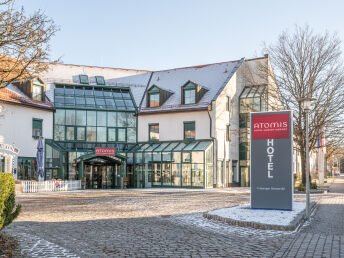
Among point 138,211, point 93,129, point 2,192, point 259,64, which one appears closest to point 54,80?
point 93,129

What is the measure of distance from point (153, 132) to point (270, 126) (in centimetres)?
2148

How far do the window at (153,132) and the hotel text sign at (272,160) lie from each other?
20.7 meters

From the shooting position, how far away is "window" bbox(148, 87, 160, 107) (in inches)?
1469

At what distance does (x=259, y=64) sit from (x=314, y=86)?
492 cm

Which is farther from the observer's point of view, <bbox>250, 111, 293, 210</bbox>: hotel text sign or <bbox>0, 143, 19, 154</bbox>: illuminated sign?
<bbox>0, 143, 19, 154</bbox>: illuminated sign

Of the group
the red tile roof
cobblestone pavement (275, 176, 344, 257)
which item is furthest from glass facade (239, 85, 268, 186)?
cobblestone pavement (275, 176, 344, 257)

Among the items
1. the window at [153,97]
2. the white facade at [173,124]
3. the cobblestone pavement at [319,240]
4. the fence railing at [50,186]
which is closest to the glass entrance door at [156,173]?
the white facade at [173,124]

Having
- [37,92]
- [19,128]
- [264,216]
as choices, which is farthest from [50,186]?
[264,216]

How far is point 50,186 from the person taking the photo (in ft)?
97.9

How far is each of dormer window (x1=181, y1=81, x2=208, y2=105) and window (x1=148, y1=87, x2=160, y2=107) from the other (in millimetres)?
2649

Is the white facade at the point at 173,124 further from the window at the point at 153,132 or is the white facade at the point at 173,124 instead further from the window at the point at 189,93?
the window at the point at 189,93

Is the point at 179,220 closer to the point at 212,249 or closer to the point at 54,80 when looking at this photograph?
the point at 212,249

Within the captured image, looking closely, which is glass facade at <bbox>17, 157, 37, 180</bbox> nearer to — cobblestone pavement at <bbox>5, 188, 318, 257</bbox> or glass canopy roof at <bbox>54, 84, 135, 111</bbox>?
glass canopy roof at <bbox>54, 84, 135, 111</bbox>

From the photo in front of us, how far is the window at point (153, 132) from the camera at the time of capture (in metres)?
36.4
